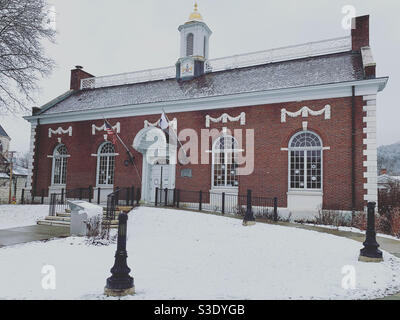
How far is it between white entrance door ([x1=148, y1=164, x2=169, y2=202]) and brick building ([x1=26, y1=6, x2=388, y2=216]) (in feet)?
0.19

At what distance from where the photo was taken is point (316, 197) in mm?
15172

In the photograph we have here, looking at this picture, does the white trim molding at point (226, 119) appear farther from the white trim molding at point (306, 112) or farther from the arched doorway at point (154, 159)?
the arched doorway at point (154, 159)

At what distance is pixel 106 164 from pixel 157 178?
3.93 metres

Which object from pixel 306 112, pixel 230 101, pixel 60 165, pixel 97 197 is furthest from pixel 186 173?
pixel 60 165

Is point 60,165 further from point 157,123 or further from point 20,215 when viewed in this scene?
point 157,123

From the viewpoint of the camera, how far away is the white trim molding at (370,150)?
14.1 m

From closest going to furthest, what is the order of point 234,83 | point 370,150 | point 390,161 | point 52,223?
point 52,223, point 370,150, point 234,83, point 390,161

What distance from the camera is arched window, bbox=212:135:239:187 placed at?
1725 centimetres

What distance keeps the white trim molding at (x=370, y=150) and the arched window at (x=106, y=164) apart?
1399 cm

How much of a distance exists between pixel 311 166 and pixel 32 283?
1313cm

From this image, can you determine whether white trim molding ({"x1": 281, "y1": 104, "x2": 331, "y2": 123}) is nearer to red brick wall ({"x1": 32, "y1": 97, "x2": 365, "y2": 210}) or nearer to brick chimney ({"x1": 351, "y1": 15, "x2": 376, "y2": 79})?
red brick wall ({"x1": 32, "y1": 97, "x2": 365, "y2": 210})

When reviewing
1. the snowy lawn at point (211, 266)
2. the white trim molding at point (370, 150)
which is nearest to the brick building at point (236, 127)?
the white trim molding at point (370, 150)

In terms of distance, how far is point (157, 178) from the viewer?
62.5 ft
